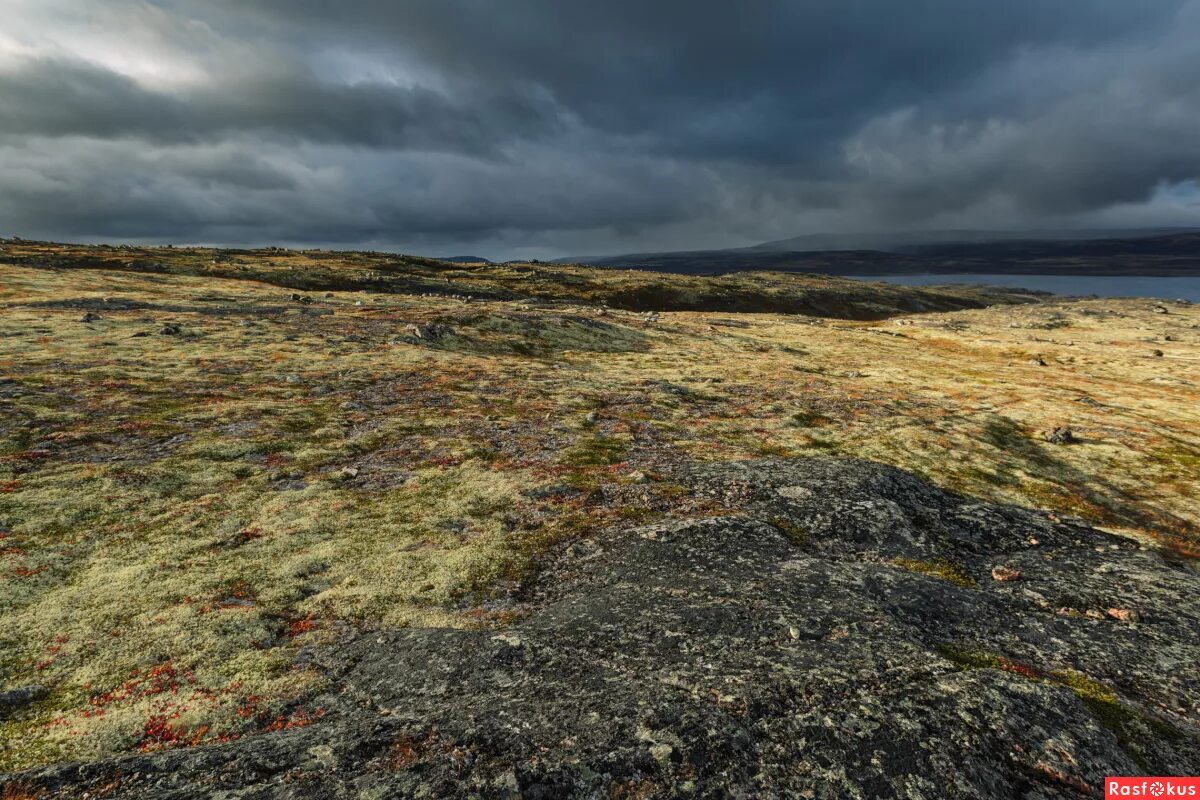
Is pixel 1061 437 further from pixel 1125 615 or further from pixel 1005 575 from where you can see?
pixel 1125 615

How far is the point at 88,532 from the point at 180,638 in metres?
8.75

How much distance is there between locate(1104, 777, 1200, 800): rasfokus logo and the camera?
9180 mm

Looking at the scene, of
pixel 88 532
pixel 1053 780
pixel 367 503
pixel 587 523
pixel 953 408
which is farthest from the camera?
pixel 953 408

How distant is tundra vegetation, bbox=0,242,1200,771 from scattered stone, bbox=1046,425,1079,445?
1.65ft

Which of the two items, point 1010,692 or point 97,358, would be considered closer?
point 1010,692

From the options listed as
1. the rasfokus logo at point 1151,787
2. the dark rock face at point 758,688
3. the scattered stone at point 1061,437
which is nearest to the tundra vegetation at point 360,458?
the scattered stone at point 1061,437

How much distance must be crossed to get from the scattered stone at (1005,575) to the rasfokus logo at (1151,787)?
29.2 ft

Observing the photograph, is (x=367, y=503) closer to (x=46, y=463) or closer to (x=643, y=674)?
(x=46, y=463)

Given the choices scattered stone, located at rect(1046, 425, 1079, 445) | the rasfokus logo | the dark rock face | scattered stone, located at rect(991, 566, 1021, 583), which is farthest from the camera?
scattered stone, located at rect(1046, 425, 1079, 445)

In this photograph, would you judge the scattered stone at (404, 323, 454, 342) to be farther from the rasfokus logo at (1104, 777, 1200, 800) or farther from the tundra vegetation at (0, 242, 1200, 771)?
the rasfokus logo at (1104, 777, 1200, 800)

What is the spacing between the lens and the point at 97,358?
4269 cm

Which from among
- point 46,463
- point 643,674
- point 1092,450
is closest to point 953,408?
point 1092,450

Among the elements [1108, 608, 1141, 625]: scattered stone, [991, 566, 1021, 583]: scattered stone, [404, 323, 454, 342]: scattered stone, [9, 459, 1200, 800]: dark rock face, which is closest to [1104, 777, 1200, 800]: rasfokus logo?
[9, 459, 1200, 800]: dark rock face

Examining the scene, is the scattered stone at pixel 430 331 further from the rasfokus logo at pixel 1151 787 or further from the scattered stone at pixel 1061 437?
the rasfokus logo at pixel 1151 787
